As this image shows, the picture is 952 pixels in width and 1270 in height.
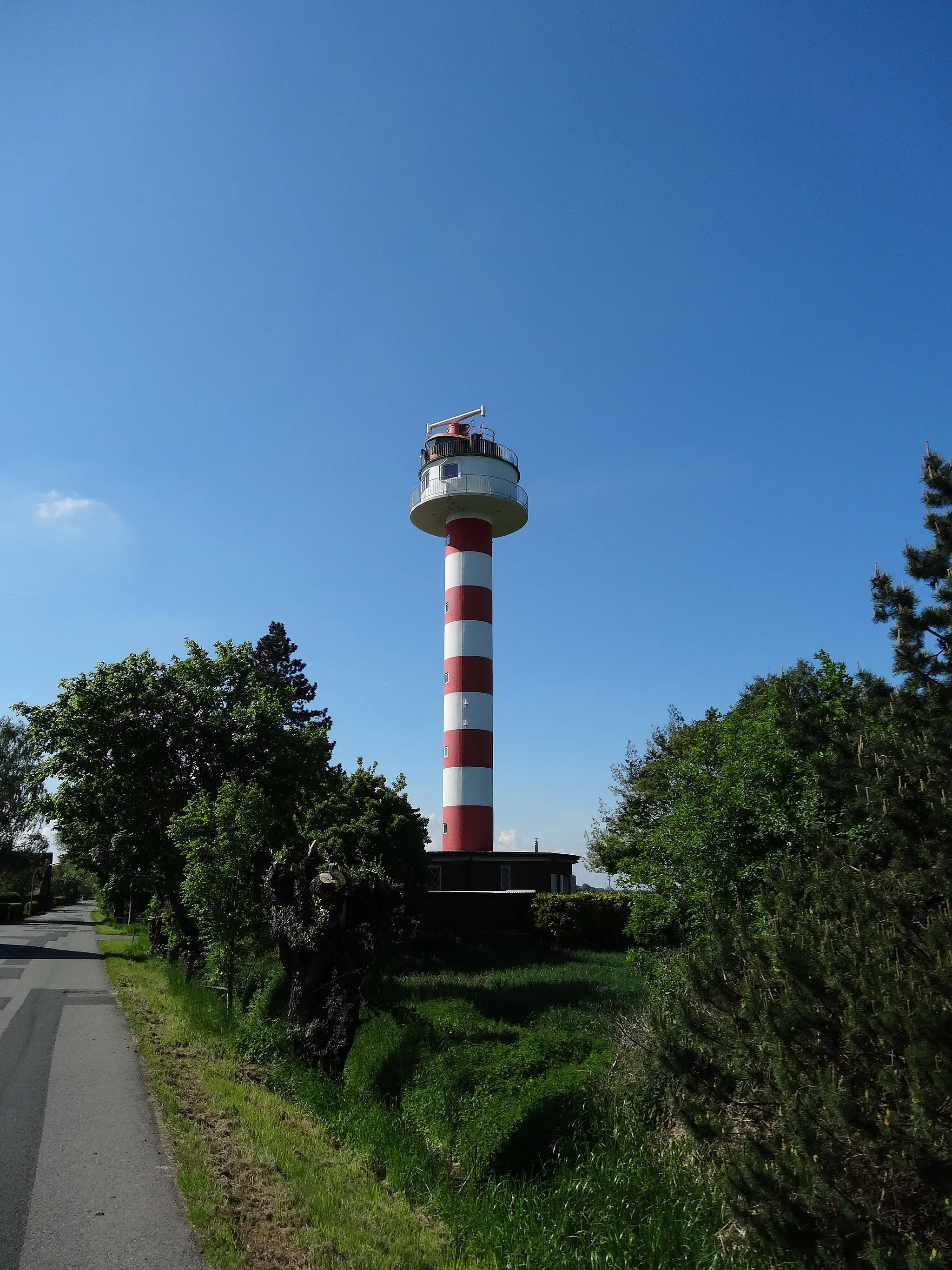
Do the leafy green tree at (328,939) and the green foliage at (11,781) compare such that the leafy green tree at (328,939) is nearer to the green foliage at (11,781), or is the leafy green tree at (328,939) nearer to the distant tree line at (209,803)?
the distant tree line at (209,803)

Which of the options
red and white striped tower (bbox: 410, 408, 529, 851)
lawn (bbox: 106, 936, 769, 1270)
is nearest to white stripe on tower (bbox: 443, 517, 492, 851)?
red and white striped tower (bbox: 410, 408, 529, 851)

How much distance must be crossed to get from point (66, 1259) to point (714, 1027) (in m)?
5.56

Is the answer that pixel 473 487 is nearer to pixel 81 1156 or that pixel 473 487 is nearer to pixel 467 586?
pixel 467 586

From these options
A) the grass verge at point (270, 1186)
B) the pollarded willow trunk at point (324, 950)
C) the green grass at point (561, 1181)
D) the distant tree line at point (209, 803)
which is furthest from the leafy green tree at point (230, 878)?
the grass verge at point (270, 1186)

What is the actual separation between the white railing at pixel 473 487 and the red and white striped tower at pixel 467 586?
0.13 feet

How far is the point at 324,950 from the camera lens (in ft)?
46.6

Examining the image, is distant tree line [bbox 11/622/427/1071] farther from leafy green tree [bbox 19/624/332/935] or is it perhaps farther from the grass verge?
the grass verge

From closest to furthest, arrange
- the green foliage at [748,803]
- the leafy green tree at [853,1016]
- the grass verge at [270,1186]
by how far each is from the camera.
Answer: the leafy green tree at [853,1016] → the grass verge at [270,1186] → the green foliage at [748,803]

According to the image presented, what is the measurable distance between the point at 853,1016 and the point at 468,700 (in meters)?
28.6

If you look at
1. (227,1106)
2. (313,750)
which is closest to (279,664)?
(313,750)

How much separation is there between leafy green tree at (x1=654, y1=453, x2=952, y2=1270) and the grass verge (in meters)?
2.81

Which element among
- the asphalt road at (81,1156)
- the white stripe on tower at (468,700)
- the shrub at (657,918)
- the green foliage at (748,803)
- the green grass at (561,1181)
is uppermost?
the white stripe on tower at (468,700)

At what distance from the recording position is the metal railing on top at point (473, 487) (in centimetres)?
3709

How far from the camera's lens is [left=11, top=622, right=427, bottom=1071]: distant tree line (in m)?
17.8
